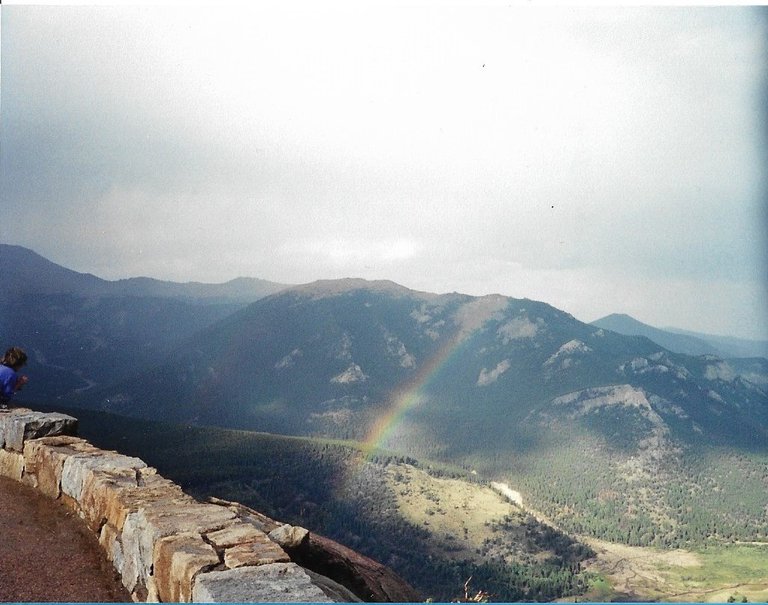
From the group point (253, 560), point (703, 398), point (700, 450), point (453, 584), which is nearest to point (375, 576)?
point (253, 560)

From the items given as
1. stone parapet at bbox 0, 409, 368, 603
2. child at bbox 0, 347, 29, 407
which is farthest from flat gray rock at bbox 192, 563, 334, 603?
child at bbox 0, 347, 29, 407

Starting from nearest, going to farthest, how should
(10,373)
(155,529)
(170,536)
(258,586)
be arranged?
(258,586), (170,536), (155,529), (10,373)

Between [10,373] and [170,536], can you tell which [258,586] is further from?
[10,373]

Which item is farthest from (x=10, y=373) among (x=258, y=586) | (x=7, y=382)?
(x=258, y=586)

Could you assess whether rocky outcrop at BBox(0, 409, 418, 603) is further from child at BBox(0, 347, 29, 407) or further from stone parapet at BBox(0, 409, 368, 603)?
child at BBox(0, 347, 29, 407)

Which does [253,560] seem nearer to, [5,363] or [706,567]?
[5,363]
